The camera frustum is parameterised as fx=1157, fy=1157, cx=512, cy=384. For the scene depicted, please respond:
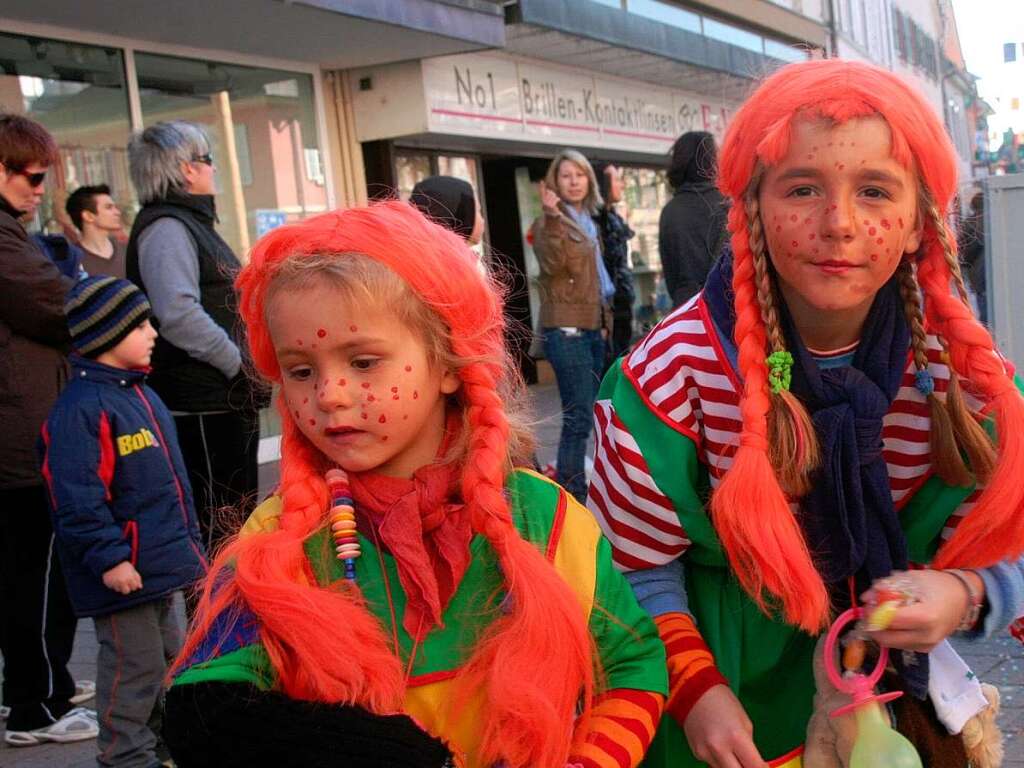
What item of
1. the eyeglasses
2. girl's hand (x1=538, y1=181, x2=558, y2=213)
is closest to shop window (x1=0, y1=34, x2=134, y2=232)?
girl's hand (x1=538, y1=181, x2=558, y2=213)

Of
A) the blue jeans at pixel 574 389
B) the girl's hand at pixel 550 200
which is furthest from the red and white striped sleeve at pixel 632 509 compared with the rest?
the girl's hand at pixel 550 200

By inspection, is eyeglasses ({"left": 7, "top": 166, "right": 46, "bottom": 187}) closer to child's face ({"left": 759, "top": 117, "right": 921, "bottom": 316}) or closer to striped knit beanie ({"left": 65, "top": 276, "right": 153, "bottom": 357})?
striped knit beanie ({"left": 65, "top": 276, "right": 153, "bottom": 357})

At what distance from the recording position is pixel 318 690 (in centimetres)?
152

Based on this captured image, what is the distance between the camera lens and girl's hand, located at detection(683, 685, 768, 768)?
1709 millimetres

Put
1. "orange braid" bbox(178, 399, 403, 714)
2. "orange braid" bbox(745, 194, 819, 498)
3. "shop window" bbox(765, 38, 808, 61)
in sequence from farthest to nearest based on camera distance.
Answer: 1. "shop window" bbox(765, 38, 808, 61)
2. "orange braid" bbox(745, 194, 819, 498)
3. "orange braid" bbox(178, 399, 403, 714)

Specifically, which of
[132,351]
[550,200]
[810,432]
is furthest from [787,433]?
[550,200]

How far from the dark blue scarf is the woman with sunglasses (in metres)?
2.80

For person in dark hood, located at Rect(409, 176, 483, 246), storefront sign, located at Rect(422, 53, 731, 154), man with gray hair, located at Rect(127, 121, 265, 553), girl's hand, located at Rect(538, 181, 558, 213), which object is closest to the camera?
man with gray hair, located at Rect(127, 121, 265, 553)

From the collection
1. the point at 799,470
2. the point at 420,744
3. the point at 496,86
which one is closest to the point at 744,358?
the point at 799,470

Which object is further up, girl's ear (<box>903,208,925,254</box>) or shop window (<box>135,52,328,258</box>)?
shop window (<box>135,52,328,258</box>)

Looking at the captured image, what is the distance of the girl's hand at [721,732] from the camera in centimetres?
171

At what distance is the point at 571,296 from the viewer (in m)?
6.36

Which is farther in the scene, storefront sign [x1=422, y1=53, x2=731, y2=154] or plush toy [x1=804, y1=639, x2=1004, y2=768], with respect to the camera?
storefront sign [x1=422, y1=53, x2=731, y2=154]

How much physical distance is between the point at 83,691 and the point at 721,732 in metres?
3.15
